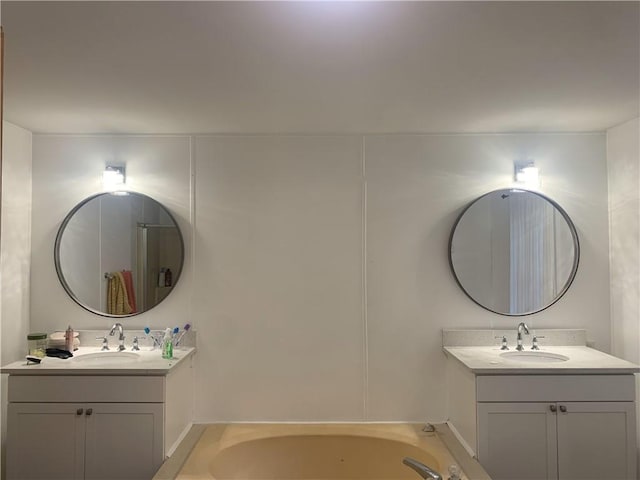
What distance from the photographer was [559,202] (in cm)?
307

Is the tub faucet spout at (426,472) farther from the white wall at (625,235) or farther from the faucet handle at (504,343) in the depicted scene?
the white wall at (625,235)

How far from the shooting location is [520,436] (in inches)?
96.7

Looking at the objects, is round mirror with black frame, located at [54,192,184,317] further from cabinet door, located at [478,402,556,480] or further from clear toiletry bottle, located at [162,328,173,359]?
cabinet door, located at [478,402,556,480]

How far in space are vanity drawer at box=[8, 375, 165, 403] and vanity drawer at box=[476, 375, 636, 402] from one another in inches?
Answer: 68.8

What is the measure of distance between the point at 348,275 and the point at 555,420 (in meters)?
1.41

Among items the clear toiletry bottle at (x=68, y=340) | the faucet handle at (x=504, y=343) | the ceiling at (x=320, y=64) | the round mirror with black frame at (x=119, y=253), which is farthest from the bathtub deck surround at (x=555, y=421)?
the clear toiletry bottle at (x=68, y=340)

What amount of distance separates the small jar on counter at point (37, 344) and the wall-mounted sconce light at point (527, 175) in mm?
3107

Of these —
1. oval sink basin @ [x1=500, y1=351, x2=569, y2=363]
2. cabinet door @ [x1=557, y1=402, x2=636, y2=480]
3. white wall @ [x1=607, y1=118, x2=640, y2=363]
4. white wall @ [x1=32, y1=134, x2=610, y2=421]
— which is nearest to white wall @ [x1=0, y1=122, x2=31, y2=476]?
white wall @ [x1=32, y1=134, x2=610, y2=421]

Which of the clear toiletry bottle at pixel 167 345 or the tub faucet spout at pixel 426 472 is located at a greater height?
the clear toiletry bottle at pixel 167 345

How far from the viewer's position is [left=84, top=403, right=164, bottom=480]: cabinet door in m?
2.47

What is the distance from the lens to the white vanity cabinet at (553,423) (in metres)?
2.45

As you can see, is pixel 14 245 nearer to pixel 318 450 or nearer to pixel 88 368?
pixel 88 368

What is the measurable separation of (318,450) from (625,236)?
2.31 meters

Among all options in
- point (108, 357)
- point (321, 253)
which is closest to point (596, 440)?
point (321, 253)
